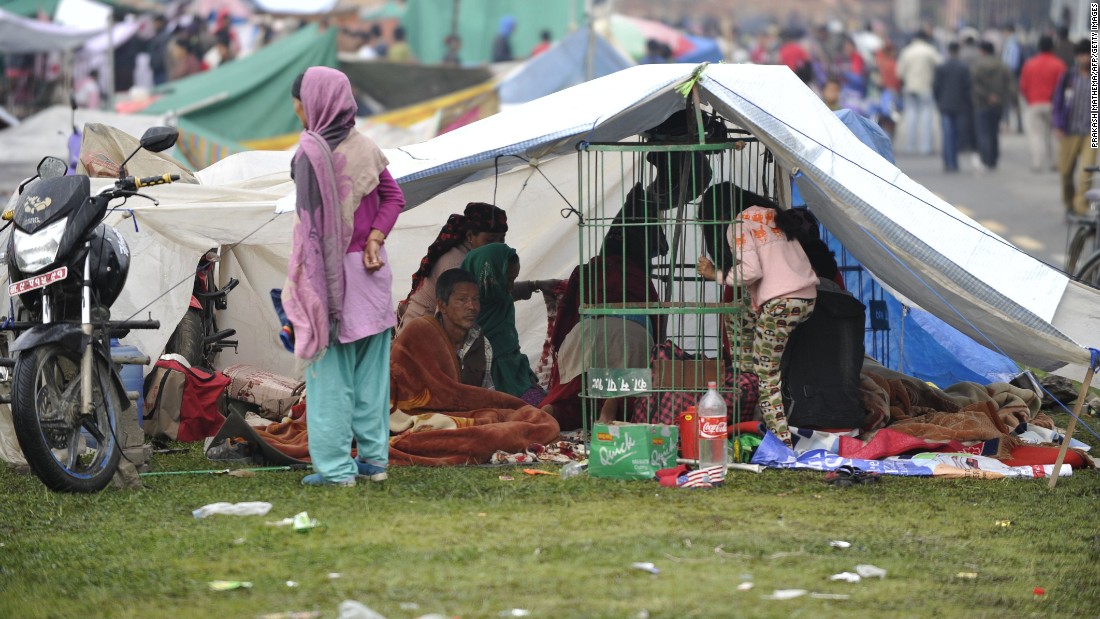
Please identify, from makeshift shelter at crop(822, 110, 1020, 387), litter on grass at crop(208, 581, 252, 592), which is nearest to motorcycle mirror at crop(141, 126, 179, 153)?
litter on grass at crop(208, 581, 252, 592)

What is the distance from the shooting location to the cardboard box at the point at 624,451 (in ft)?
19.2

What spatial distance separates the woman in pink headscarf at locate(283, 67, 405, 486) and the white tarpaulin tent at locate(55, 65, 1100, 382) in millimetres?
536

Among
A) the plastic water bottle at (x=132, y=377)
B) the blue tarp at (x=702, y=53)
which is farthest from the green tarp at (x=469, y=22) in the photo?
the plastic water bottle at (x=132, y=377)

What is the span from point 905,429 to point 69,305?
3.77 m

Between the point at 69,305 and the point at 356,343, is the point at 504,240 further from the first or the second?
the point at 69,305

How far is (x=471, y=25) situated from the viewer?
91.7 ft

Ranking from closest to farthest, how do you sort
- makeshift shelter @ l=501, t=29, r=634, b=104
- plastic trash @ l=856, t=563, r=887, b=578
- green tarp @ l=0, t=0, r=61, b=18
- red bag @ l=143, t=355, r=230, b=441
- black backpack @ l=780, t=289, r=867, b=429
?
plastic trash @ l=856, t=563, r=887, b=578 → black backpack @ l=780, t=289, r=867, b=429 → red bag @ l=143, t=355, r=230, b=441 → makeshift shelter @ l=501, t=29, r=634, b=104 → green tarp @ l=0, t=0, r=61, b=18

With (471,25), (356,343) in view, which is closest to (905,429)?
(356,343)

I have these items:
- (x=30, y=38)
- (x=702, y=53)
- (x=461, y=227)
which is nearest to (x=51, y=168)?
(x=461, y=227)

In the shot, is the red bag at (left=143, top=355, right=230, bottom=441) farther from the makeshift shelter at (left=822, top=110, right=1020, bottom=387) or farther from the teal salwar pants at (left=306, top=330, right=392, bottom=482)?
the makeshift shelter at (left=822, top=110, right=1020, bottom=387)

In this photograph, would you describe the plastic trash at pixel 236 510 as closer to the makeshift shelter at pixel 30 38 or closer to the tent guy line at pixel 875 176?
the tent guy line at pixel 875 176

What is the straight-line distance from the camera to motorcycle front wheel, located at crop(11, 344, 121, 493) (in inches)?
205

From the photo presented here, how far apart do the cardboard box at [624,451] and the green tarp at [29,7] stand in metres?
23.3

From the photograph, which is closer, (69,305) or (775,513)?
(775,513)
